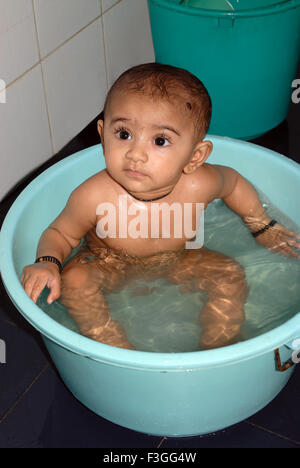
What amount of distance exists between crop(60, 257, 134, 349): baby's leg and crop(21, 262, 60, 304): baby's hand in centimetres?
8

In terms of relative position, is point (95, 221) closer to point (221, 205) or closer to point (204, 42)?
point (221, 205)

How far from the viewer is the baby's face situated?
3.19ft

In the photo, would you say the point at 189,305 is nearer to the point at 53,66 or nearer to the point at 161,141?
the point at 161,141

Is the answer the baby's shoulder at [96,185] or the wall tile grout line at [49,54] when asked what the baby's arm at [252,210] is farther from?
the wall tile grout line at [49,54]

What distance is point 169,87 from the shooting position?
970 millimetres

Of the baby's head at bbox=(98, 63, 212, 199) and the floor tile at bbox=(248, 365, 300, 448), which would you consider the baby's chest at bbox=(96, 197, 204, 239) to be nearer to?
the baby's head at bbox=(98, 63, 212, 199)

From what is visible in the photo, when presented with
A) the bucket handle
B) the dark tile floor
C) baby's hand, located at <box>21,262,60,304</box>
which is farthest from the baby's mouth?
the dark tile floor

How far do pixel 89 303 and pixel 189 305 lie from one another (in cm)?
21

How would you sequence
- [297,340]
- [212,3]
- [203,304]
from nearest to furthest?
[297,340]
[203,304]
[212,3]

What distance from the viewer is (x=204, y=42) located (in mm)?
1559

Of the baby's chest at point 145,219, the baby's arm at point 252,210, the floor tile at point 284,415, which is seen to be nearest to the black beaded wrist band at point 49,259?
the baby's chest at point 145,219

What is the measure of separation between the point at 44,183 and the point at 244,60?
693 millimetres
